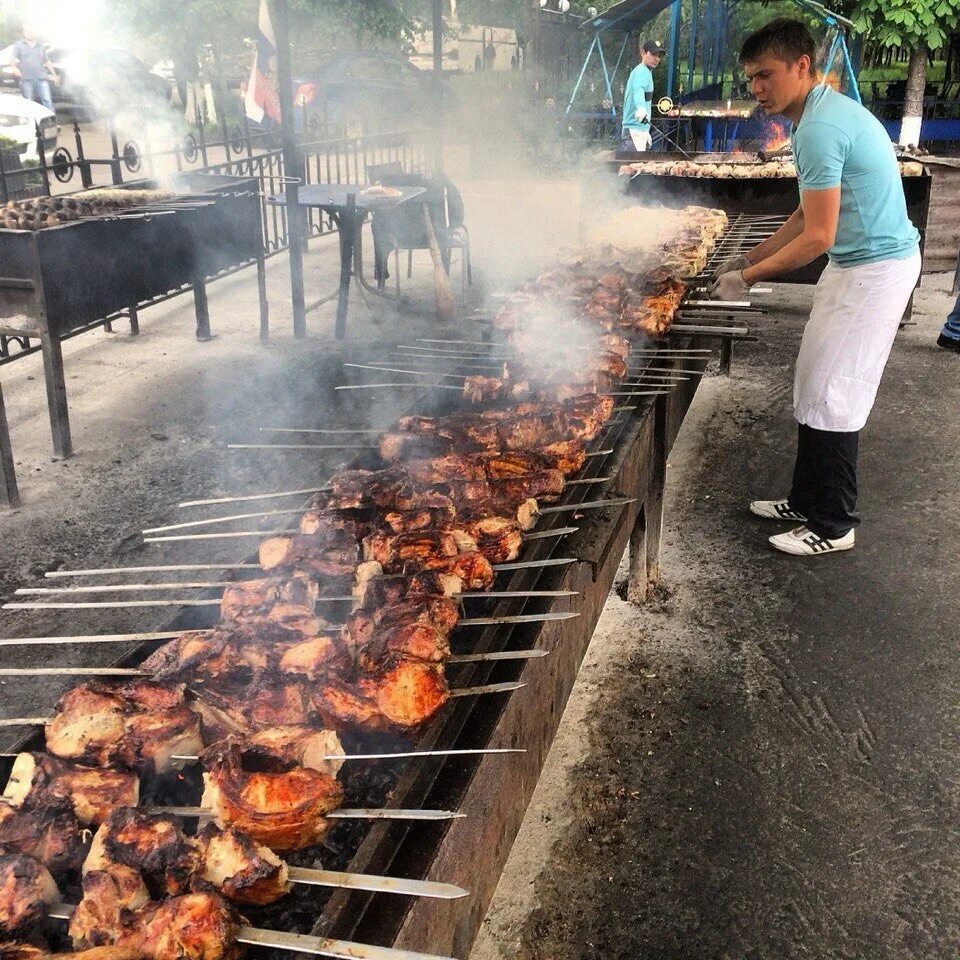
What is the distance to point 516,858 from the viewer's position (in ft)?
10.9

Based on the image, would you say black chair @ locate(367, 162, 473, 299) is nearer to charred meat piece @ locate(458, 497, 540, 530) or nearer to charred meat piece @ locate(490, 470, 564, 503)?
charred meat piece @ locate(490, 470, 564, 503)

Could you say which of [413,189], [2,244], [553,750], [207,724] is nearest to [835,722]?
[553,750]

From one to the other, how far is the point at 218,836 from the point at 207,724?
1.41ft

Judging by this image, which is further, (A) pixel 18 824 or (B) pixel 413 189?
(B) pixel 413 189

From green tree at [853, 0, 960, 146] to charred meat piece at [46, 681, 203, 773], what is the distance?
1892 centimetres

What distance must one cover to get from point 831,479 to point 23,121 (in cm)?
1714

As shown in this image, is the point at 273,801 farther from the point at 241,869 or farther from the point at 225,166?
the point at 225,166

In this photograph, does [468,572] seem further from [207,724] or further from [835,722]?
[835,722]

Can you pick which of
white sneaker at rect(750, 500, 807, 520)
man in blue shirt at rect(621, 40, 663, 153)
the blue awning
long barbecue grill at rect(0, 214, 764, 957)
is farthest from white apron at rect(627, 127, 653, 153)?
long barbecue grill at rect(0, 214, 764, 957)

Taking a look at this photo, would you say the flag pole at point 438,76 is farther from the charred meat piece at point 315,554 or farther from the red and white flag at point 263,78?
the charred meat piece at point 315,554

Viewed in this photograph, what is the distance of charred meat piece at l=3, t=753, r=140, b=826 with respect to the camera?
1.83m

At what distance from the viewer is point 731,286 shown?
5094 millimetres

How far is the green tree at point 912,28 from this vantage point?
1747 cm

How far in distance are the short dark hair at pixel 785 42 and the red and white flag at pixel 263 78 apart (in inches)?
253
